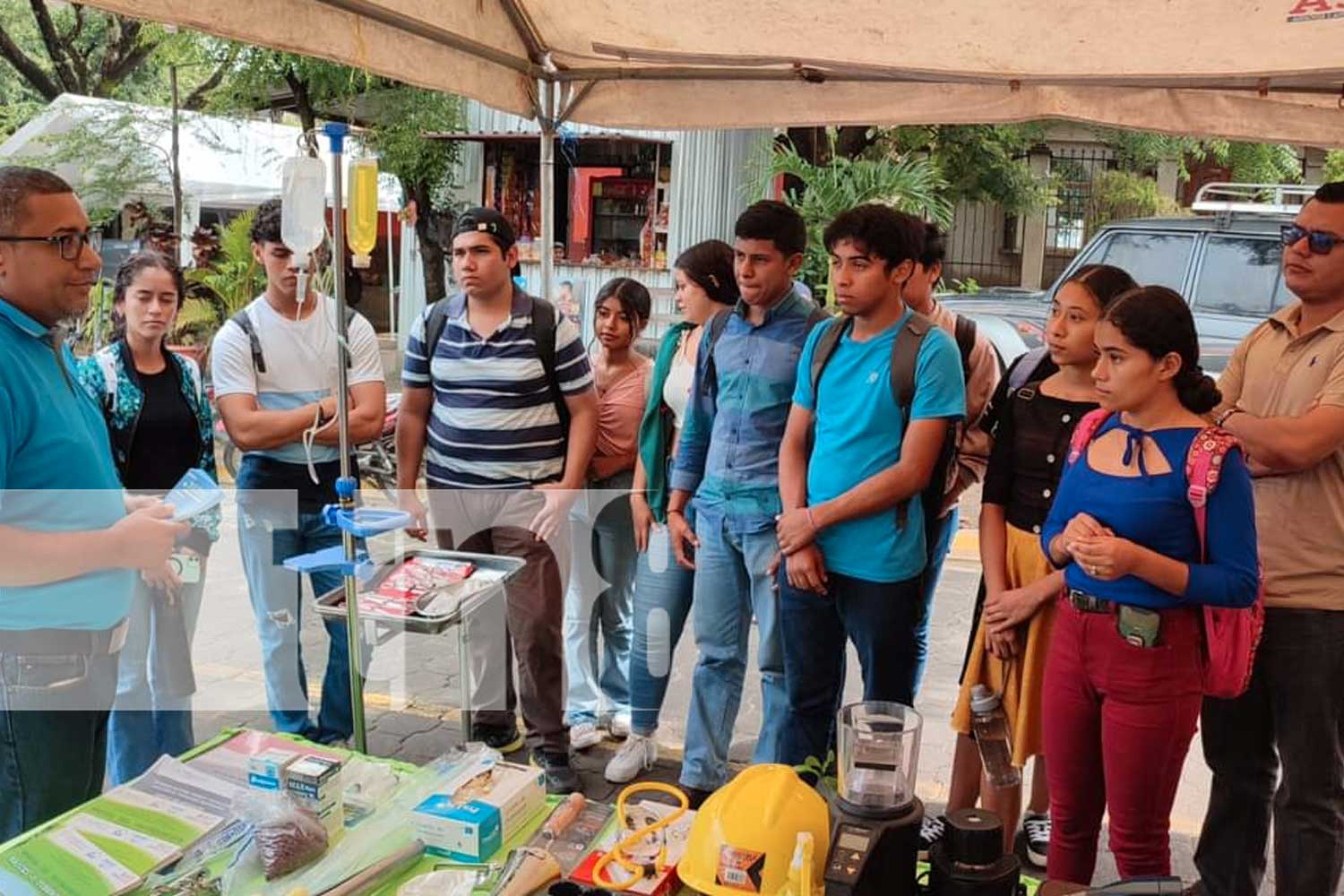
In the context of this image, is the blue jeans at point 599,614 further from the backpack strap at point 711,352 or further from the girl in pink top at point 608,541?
the backpack strap at point 711,352

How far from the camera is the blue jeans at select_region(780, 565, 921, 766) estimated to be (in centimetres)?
294

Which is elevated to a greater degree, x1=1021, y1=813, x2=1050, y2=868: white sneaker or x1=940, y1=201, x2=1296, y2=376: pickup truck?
x1=940, y1=201, x2=1296, y2=376: pickup truck

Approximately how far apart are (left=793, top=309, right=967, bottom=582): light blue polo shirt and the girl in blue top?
0.54m

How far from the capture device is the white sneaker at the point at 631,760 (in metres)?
3.64

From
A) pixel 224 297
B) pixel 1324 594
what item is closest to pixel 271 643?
pixel 1324 594

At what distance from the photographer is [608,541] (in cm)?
396

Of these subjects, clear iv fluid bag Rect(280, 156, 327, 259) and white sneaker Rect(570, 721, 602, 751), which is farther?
white sneaker Rect(570, 721, 602, 751)

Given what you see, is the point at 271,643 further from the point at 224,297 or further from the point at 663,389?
the point at 224,297

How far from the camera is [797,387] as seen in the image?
309cm

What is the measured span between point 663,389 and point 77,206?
1.93 meters

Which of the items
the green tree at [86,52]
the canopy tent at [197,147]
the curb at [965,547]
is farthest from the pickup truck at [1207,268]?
the green tree at [86,52]

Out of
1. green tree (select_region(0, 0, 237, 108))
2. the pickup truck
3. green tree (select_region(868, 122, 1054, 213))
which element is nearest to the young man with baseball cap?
the pickup truck

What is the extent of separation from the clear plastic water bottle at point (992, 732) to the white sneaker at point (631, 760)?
50.7 inches

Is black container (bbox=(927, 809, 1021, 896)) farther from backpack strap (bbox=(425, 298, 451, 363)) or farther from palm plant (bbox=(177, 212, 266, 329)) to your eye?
palm plant (bbox=(177, 212, 266, 329))
